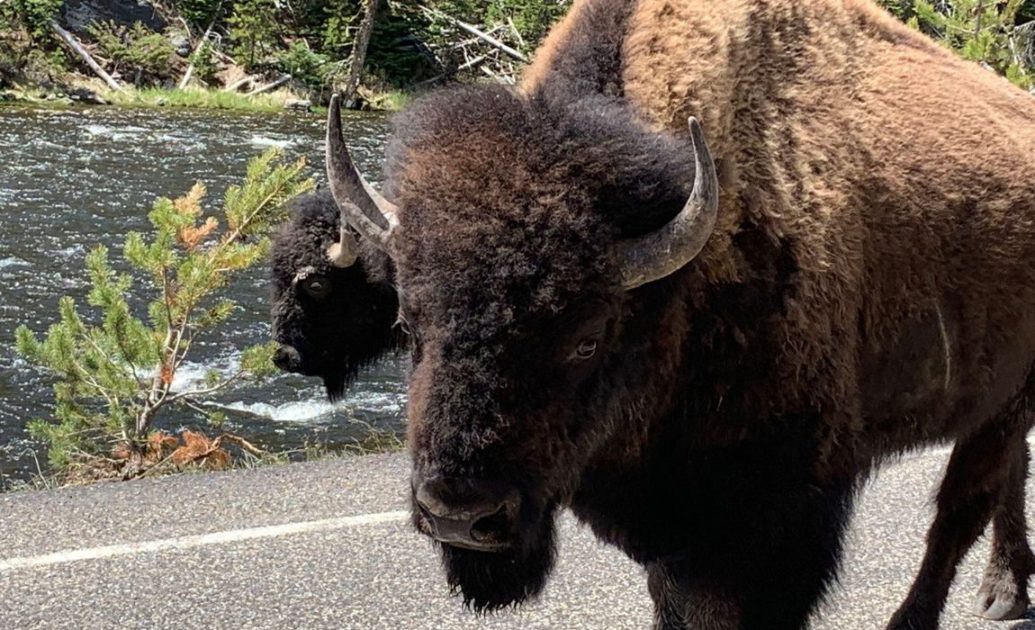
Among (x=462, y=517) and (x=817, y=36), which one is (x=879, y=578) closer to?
(x=817, y=36)

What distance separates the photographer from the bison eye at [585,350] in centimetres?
290

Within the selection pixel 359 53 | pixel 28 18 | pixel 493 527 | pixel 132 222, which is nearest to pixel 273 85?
pixel 359 53

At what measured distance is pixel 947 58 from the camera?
4.46m

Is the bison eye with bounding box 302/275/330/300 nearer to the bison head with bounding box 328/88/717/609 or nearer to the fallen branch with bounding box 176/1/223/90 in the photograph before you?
the bison head with bounding box 328/88/717/609

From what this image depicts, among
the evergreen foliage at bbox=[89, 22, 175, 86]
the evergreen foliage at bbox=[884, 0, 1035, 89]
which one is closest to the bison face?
the evergreen foliage at bbox=[884, 0, 1035, 89]

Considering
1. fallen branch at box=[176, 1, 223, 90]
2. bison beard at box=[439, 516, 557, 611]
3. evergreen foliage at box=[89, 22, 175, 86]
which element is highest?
bison beard at box=[439, 516, 557, 611]

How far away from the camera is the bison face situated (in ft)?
18.1

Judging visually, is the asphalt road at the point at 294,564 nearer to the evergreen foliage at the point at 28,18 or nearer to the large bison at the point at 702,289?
the large bison at the point at 702,289

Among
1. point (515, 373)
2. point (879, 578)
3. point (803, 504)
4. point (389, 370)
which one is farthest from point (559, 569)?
point (389, 370)

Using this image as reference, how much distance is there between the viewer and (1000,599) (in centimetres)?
459

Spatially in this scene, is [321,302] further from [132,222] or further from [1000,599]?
[132,222]

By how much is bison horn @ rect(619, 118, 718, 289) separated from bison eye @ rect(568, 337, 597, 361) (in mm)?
161

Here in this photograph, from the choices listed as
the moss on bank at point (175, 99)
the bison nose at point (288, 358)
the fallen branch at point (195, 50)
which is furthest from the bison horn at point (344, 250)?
the fallen branch at point (195, 50)

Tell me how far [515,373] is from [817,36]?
1.66 m
